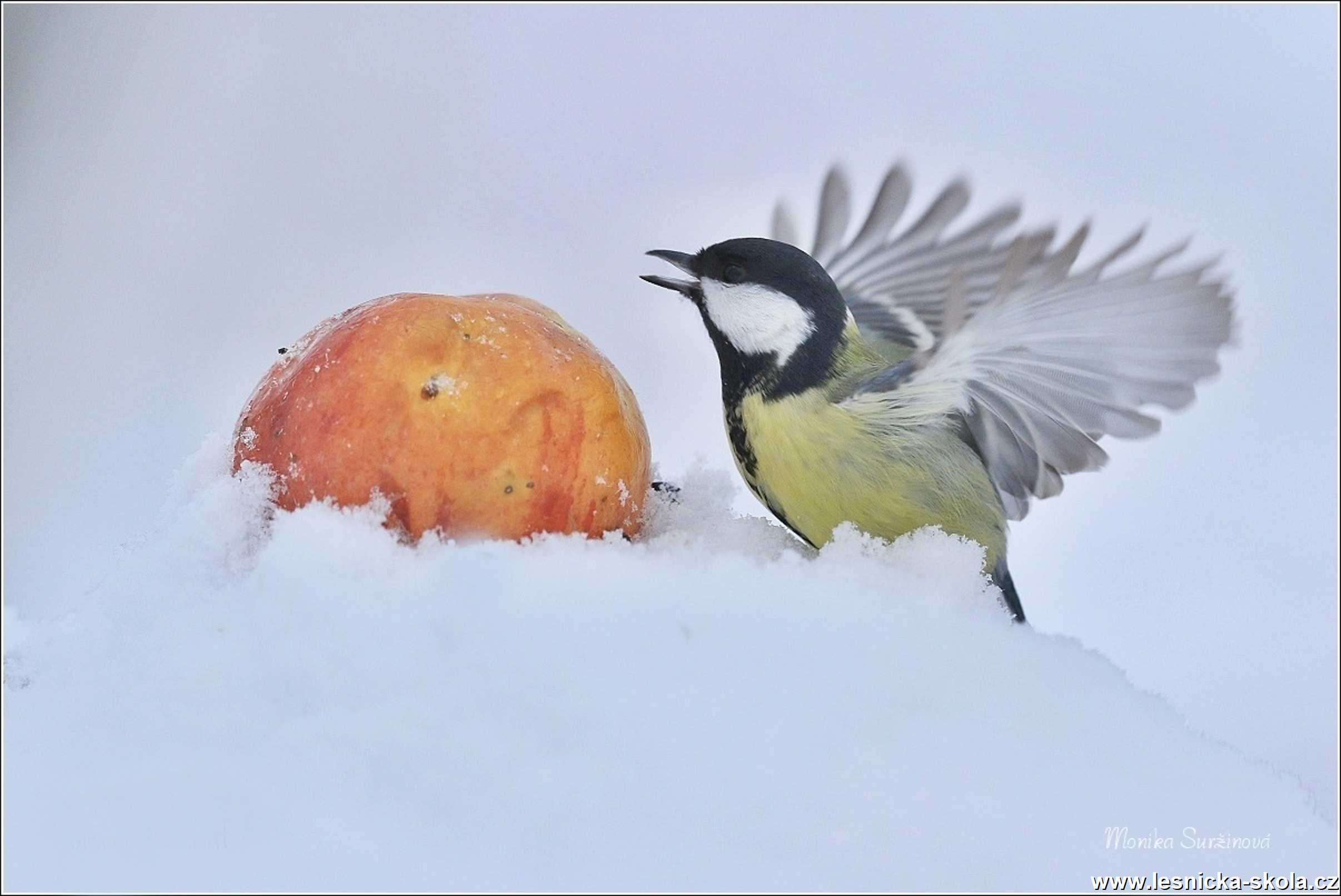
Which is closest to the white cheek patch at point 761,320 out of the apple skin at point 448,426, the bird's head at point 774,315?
the bird's head at point 774,315

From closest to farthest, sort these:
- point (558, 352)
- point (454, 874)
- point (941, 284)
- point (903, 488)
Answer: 1. point (454, 874)
2. point (558, 352)
3. point (903, 488)
4. point (941, 284)

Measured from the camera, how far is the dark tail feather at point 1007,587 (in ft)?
4.37

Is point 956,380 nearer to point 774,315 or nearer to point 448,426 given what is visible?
point 774,315

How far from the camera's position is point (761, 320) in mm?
1322

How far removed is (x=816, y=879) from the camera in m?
0.66

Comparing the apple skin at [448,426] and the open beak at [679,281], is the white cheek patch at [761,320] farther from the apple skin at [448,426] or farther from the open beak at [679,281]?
the apple skin at [448,426]

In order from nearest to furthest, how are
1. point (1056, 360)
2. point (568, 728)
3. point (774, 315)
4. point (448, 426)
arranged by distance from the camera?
point (568, 728) < point (448, 426) < point (1056, 360) < point (774, 315)

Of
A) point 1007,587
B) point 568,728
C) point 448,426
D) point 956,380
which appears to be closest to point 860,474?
point 956,380

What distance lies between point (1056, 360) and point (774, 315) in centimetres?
31

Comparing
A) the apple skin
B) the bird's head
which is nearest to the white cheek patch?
the bird's head

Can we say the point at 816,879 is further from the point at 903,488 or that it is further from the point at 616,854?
the point at 903,488

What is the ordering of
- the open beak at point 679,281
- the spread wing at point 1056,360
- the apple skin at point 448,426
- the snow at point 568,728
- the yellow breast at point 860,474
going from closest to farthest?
the snow at point 568,728
the apple skin at point 448,426
the spread wing at point 1056,360
the yellow breast at point 860,474
the open beak at point 679,281

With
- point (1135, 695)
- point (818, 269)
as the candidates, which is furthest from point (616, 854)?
point (818, 269)

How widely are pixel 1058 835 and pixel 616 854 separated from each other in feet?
0.86
